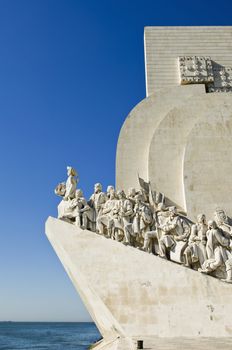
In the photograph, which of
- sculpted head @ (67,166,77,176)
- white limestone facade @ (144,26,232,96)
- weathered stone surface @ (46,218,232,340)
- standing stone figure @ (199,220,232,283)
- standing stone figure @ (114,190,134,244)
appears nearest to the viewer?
weathered stone surface @ (46,218,232,340)

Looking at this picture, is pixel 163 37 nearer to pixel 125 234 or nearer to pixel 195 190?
pixel 195 190

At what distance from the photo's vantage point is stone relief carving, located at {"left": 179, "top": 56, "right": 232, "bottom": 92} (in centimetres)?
1222

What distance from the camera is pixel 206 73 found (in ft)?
40.2

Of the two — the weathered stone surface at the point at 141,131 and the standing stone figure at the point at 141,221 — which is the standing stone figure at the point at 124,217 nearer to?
the standing stone figure at the point at 141,221

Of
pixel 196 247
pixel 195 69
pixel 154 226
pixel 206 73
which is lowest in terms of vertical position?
pixel 196 247

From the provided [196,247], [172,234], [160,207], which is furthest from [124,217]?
[196,247]

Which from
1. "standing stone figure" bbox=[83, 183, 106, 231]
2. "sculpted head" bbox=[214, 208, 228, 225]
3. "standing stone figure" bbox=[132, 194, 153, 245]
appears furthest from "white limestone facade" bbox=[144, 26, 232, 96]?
"sculpted head" bbox=[214, 208, 228, 225]

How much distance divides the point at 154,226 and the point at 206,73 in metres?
5.94

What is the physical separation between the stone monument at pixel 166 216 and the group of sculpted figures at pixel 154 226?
25 mm

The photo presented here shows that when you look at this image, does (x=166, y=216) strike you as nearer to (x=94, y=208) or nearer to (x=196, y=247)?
(x=196, y=247)

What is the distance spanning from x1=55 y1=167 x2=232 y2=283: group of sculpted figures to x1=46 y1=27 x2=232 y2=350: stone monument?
2 centimetres

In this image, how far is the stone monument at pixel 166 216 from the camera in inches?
296

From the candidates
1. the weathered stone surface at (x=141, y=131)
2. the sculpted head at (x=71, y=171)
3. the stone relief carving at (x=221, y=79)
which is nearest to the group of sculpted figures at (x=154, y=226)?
the sculpted head at (x=71, y=171)

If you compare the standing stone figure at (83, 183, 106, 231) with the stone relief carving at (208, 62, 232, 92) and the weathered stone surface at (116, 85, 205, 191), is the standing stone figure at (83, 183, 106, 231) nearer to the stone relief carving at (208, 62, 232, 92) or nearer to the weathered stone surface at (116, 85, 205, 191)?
the weathered stone surface at (116, 85, 205, 191)
